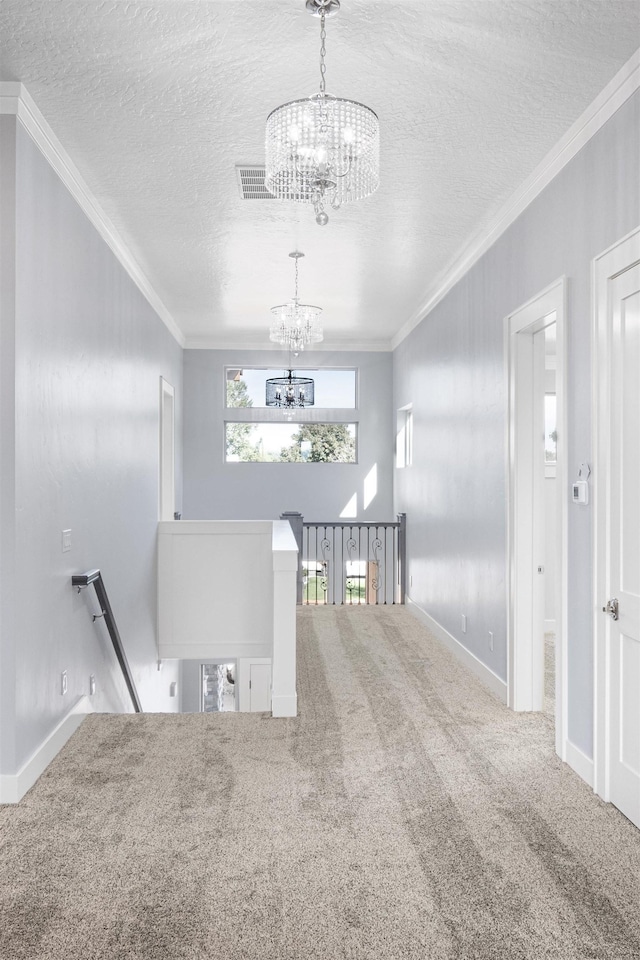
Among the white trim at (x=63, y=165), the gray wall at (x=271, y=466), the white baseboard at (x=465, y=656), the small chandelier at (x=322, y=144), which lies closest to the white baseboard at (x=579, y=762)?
the white baseboard at (x=465, y=656)

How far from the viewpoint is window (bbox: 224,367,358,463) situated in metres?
8.88

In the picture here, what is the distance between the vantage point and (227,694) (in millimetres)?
10305

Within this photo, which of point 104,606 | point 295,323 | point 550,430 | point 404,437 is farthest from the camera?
point 404,437

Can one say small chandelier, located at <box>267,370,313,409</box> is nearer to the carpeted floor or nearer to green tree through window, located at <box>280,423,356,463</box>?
green tree through window, located at <box>280,423,356,463</box>

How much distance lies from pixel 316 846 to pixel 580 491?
1862 mm

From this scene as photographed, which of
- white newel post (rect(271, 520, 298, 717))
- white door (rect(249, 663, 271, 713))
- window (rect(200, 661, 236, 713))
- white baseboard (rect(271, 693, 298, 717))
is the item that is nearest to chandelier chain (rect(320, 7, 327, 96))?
white newel post (rect(271, 520, 298, 717))

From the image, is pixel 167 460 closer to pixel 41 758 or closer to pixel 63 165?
pixel 63 165

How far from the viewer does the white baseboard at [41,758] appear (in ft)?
9.71

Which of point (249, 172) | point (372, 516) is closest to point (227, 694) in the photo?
point (372, 516)

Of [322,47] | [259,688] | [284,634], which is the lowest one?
[259,688]

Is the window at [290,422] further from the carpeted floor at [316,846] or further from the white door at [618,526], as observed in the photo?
the white door at [618,526]

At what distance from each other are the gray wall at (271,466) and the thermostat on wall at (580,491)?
18.6ft

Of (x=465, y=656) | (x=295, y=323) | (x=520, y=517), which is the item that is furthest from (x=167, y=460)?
(x=520, y=517)

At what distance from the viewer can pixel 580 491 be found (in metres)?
3.22
